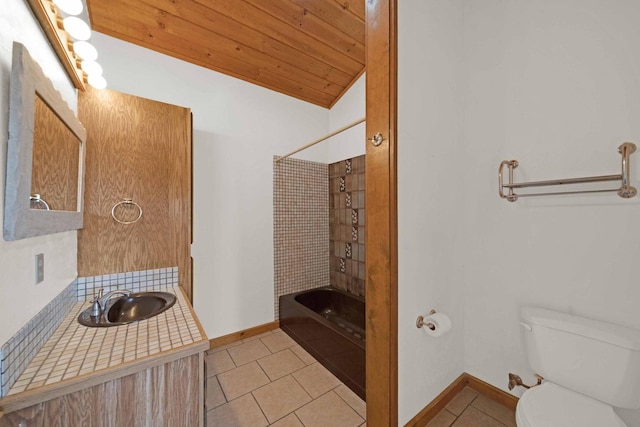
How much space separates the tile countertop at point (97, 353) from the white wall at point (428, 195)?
1.07 m

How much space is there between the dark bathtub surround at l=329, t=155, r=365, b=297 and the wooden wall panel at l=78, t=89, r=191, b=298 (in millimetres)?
1692

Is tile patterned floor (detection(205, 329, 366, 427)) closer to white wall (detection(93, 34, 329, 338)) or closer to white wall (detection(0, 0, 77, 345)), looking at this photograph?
white wall (detection(93, 34, 329, 338))

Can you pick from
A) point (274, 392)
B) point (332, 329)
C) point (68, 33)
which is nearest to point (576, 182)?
point (332, 329)

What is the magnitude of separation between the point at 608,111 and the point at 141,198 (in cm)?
277

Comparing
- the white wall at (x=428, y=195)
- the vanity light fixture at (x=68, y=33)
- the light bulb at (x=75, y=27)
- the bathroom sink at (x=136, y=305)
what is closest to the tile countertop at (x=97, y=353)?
the bathroom sink at (x=136, y=305)

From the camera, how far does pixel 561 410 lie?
104cm

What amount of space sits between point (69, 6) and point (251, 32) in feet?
3.96

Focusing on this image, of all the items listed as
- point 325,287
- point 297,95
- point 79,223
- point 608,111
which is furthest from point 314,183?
point 608,111

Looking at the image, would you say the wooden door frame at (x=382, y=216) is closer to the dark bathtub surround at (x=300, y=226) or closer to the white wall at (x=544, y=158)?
the white wall at (x=544, y=158)

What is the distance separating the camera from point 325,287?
297 centimetres

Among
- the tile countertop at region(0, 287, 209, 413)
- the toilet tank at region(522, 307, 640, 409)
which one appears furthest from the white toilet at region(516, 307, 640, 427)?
the tile countertop at region(0, 287, 209, 413)

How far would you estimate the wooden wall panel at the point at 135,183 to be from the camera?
1.51m

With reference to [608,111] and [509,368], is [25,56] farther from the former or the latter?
[509,368]

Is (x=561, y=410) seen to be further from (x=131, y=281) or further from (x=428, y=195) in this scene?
(x=131, y=281)
